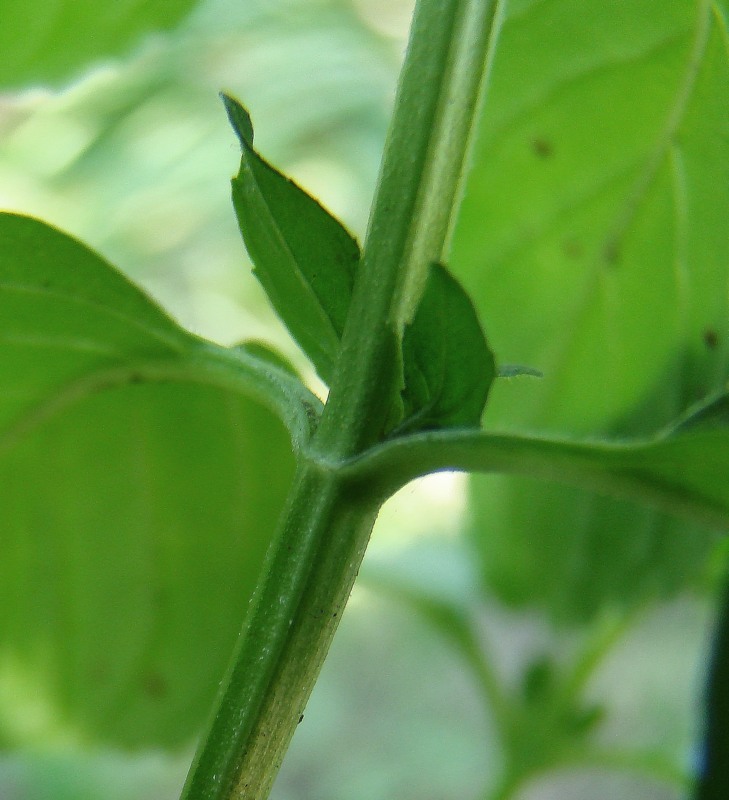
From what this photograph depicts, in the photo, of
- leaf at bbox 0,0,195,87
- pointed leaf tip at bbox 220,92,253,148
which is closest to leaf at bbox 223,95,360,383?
pointed leaf tip at bbox 220,92,253,148

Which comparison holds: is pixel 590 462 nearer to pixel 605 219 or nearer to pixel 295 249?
pixel 295 249

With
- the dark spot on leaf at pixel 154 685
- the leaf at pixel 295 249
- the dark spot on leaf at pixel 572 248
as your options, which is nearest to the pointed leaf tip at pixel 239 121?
the leaf at pixel 295 249

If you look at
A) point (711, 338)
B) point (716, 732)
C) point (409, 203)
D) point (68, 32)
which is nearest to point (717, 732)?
point (716, 732)

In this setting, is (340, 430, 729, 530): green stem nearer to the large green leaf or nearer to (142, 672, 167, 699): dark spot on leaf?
the large green leaf

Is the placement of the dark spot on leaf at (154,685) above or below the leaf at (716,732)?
below

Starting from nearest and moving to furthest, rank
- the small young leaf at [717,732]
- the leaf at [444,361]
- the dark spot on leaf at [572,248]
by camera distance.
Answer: the leaf at [444,361]
the small young leaf at [717,732]
the dark spot on leaf at [572,248]

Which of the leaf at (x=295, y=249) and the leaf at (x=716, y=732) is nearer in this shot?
the leaf at (x=295, y=249)

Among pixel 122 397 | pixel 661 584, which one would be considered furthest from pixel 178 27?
pixel 661 584

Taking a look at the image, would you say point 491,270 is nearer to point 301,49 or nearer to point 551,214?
point 551,214

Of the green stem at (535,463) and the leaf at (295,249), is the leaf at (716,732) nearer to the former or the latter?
the green stem at (535,463)
